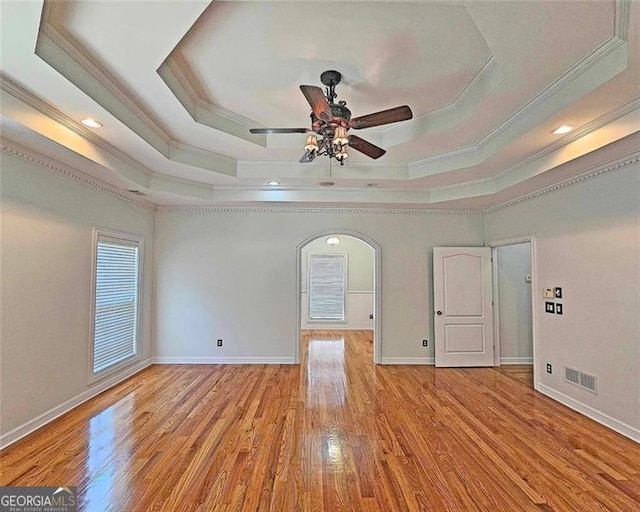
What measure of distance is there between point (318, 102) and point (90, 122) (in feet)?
6.68

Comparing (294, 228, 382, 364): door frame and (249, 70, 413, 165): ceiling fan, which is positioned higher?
(249, 70, 413, 165): ceiling fan

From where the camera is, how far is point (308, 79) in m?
3.10

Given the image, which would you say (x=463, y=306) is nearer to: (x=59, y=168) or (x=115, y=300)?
(x=115, y=300)

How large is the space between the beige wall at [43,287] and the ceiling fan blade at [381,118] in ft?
9.94

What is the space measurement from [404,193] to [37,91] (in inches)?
178

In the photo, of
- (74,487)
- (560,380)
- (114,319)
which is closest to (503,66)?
(560,380)

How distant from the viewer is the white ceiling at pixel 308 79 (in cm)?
215

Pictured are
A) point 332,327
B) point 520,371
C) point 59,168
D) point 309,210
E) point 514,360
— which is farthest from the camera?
point 332,327

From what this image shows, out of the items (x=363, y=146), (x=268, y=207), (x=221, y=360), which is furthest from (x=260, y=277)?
(x=363, y=146)

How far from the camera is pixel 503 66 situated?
2.59 m

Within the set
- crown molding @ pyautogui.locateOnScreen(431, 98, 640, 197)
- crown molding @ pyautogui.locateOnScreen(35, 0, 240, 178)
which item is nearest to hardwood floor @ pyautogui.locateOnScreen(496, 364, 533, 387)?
Answer: crown molding @ pyautogui.locateOnScreen(431, 98, 640, 197)

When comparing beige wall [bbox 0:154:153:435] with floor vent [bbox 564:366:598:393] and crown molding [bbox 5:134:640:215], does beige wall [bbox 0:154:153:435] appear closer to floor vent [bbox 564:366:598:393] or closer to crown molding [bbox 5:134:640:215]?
crown molding [bbox 5:134:640:215]

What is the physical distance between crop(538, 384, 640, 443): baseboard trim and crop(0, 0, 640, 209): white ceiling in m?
2.52

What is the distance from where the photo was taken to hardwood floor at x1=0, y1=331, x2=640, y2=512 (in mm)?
2486
